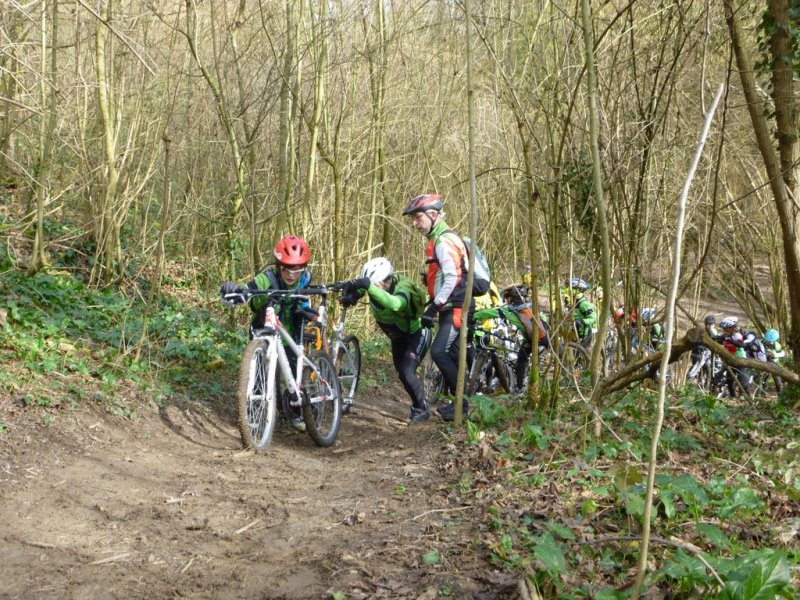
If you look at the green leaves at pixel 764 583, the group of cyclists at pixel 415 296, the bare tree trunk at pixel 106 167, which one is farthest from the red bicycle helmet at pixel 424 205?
the green leaves at pixel 764 583

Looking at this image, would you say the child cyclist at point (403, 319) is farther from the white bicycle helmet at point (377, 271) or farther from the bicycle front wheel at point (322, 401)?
the bicycle front wheel at point (322, 401)

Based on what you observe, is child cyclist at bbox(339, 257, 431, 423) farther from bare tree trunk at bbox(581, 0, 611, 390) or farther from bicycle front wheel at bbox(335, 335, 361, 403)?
bare tree trunk at bbox(581, 0, 611, 390)

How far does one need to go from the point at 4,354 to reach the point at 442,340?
12.6 feet

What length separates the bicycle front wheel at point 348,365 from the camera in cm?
854

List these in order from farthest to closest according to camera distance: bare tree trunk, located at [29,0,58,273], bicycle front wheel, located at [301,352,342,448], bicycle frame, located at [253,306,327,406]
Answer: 1. bare tree trunk, located at [29,0,58,273]
2. bicycle front wheel, located at [301,352,342,448]
3. bicycle frame, located at [253,306,327,406]

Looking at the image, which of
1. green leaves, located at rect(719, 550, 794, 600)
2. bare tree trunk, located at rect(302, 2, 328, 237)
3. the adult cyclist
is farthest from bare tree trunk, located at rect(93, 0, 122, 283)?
green leaves, located at rect(719, 550, 794, 600)

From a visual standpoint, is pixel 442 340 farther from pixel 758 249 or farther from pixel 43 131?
pixel 758 249

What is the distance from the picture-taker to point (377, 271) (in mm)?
7527

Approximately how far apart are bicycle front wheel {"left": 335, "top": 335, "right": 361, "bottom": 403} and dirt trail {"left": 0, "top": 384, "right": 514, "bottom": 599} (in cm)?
137

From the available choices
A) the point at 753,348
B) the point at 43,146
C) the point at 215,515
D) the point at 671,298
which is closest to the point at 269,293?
the point at 215,515

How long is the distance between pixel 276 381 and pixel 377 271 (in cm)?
137

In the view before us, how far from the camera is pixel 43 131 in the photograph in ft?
30.0

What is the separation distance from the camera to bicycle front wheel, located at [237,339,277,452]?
6.43 m

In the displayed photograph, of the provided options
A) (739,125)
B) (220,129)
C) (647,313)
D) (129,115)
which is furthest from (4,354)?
(739,125)
